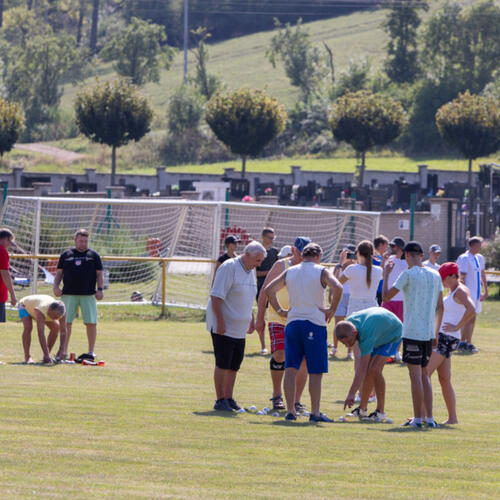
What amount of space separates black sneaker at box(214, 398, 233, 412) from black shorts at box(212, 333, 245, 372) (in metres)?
0.33

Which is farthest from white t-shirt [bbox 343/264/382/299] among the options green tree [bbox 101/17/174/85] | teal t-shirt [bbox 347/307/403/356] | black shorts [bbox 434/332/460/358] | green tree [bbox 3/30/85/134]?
green tree [bbox 101/17/174/85]

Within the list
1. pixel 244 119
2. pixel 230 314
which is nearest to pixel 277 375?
pixel 230 314

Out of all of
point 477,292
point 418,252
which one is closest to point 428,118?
point 477,292

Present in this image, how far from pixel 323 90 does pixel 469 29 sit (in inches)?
507

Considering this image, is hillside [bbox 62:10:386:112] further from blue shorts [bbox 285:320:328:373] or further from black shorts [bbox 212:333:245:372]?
blue shorts [bbox 285:320:328:373]

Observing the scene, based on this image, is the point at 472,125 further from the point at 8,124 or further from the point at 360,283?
the point at 360,283

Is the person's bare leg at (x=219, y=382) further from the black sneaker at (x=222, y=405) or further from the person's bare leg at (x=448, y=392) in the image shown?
the person's bare leg at (x=448, y=392)

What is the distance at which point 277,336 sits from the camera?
11.2 meters

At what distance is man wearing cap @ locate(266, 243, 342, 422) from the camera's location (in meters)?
9.93

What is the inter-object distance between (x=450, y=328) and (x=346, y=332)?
1.43 m

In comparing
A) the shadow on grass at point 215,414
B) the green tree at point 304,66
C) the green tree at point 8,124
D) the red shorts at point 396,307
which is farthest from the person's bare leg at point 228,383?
the green tree at point 304,66

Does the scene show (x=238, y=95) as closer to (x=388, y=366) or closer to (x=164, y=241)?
(x=164, y=241)

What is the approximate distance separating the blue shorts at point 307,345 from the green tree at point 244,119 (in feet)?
138

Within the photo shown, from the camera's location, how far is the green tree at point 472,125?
50.7 metres
